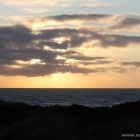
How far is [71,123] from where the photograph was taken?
22516 mm

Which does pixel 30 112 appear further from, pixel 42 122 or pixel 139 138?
pixel 139 138

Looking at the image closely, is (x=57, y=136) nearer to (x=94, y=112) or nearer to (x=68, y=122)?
(x=68, y=122)

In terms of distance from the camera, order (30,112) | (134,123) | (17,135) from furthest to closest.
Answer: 1. (30,112)
2. (17,135)
3. (134,123)

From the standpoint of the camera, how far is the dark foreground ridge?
1822 cm

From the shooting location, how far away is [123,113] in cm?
2602

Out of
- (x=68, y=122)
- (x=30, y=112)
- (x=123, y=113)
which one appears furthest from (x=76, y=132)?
(x=30, y=112)

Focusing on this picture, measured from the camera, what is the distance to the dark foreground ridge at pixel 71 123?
1822 centimetres

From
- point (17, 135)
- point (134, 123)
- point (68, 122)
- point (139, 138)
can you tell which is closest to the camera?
point (139, 138)

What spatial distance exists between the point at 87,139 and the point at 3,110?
52.7 feet

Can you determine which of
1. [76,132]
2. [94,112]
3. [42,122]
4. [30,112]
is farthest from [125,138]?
[30,112]

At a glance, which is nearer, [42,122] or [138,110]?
[42,122]

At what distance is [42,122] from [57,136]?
4.39 m

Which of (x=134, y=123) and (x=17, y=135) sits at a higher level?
(x=134, y=123)

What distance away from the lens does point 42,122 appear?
23188 millimetres
